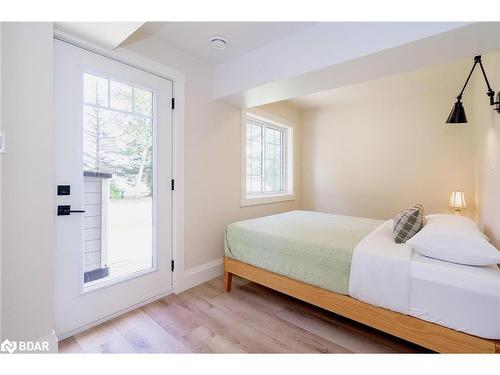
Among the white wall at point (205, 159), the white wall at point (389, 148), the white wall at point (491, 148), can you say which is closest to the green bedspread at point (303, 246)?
the white wall at point (205, 159)

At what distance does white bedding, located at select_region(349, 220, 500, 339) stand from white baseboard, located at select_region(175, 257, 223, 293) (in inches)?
62.5

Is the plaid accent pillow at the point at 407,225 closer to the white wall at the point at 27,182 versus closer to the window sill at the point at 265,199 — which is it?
the window sill at the point at 265,199

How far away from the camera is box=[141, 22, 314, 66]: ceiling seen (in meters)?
1.93

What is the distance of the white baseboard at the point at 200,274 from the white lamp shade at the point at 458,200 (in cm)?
295

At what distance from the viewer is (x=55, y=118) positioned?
1617 mm

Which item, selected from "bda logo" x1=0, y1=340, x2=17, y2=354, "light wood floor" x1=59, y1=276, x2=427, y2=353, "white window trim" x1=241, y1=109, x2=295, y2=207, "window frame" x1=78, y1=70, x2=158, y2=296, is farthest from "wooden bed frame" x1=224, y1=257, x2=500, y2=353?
"bda logo" x1=0, y1=340, x2=17, y2=354

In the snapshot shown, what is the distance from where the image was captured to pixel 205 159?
2.60 meters

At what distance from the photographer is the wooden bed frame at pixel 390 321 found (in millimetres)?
1221

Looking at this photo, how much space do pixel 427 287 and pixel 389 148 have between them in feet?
9.12

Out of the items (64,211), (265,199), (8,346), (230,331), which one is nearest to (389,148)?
(265,199)

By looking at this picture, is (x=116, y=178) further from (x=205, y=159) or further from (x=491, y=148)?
(x=491, y=148)
